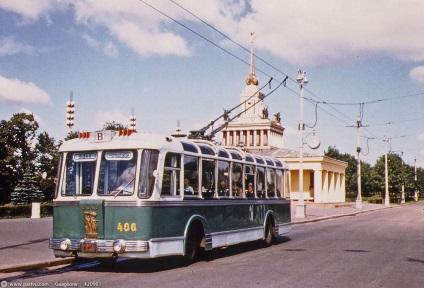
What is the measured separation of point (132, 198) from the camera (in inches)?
466

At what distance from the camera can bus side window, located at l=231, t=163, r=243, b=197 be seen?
15.8 metres

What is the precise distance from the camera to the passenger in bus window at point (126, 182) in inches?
471

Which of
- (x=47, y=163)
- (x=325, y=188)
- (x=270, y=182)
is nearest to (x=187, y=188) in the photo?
(x=270, y=182)

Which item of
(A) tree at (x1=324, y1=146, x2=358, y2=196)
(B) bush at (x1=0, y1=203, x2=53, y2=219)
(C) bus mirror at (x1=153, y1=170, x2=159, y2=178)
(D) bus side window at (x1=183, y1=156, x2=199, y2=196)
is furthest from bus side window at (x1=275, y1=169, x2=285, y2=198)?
(A) tree at (x1=324, y1=146, x2=358, y2=196)

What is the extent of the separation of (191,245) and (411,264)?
522 centimetres

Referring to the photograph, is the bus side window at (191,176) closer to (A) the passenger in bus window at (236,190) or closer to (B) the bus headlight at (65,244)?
(A) the passenger in bus window at (236,190)

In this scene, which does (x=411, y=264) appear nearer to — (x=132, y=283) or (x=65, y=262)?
(x=132, y=283)

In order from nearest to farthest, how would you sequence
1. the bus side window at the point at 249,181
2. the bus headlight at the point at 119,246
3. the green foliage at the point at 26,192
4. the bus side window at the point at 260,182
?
the bus headlight at the point at 119,246
the bus side window at the point at 249,181
the bus side window at the point at 260,182
the green foliage at the point at 26,192

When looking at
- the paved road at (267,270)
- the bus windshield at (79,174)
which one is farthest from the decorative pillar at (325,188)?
the bus windshield at (79,174)

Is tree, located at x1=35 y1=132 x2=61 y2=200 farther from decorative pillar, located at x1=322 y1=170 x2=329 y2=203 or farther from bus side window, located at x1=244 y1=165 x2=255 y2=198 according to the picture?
bus side window, located at x1=244 y1=165 x2=255 y2=198

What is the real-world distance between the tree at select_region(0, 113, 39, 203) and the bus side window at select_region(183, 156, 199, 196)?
4539 centimetres

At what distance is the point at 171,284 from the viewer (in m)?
10.3

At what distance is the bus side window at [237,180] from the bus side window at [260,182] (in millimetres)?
1352

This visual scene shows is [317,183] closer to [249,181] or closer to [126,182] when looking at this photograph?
[249,181]
